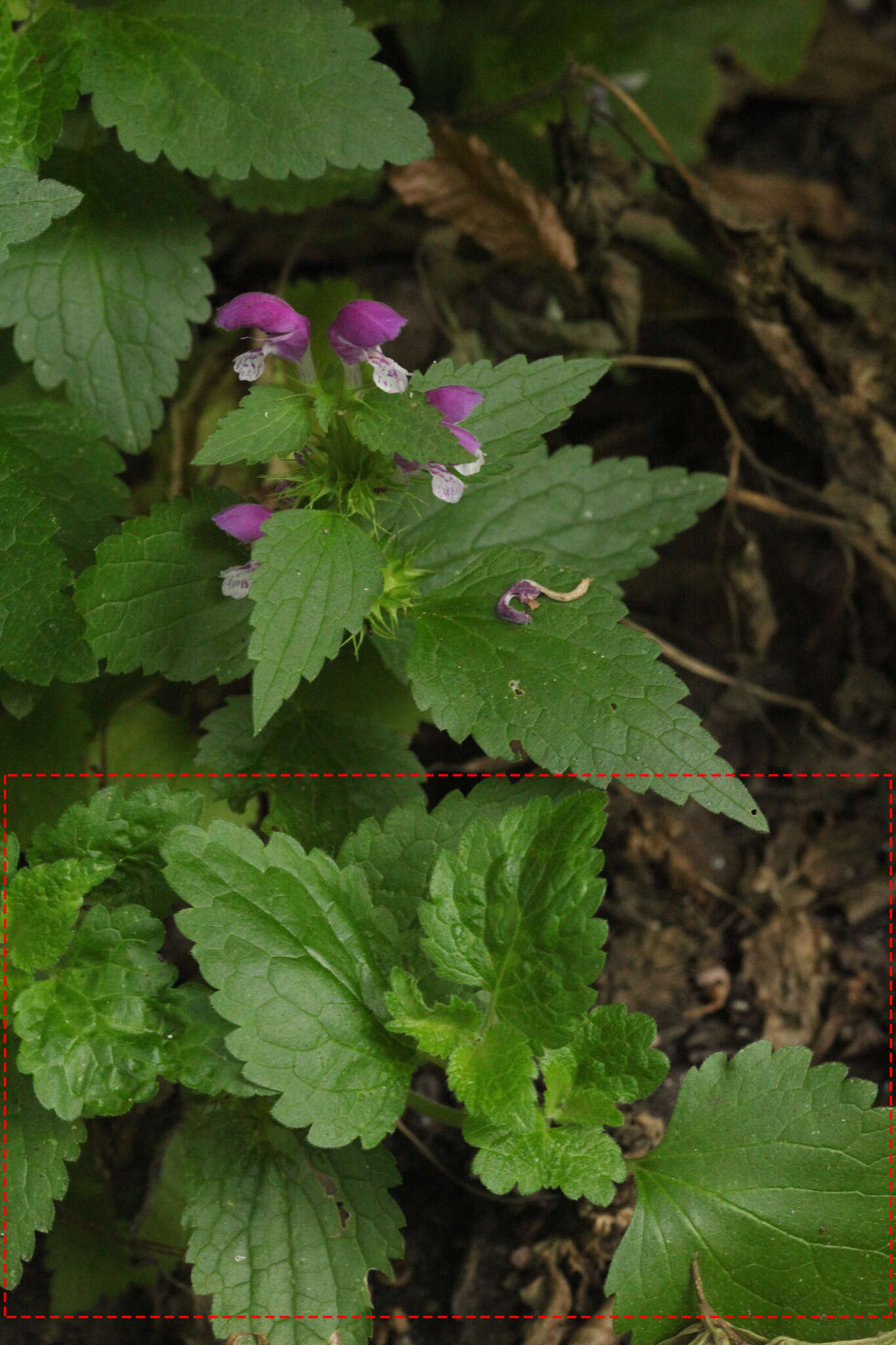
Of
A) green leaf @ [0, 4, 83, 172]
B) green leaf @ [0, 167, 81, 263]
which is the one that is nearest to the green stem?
green leaf @ [0, 167, 81, 263]

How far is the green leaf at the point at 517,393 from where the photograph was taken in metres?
2.06

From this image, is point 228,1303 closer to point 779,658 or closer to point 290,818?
point 290,818

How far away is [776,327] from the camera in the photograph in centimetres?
310

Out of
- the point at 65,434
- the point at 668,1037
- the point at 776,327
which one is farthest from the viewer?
the point at 776,327

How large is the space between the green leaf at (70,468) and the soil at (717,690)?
0.86 meters

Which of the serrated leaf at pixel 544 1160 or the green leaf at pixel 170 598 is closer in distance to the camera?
the serrated leaf at pixel 544 1160

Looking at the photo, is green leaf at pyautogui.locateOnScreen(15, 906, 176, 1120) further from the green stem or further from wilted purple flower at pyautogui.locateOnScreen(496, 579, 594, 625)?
wilted purple flower at pyautogui.locateOnScreen(496, 579, 594, 625)

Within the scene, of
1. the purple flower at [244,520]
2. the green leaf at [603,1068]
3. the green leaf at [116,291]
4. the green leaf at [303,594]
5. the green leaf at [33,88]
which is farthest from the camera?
the green leaf at [116,291]

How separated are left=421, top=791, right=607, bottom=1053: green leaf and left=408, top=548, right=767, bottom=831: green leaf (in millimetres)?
109

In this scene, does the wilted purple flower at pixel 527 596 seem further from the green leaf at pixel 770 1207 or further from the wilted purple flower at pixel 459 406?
the green leaf at pixel 770 1207

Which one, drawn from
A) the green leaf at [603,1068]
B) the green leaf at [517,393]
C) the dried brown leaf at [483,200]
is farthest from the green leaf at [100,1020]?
the dried brown leaf at [483,200]

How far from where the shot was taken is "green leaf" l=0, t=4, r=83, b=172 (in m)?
2.18

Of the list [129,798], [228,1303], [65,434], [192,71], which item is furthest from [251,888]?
[192,71]

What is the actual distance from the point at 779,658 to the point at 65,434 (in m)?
1.85
